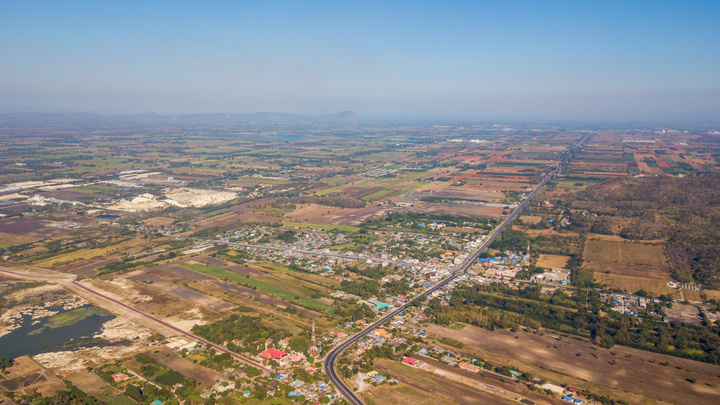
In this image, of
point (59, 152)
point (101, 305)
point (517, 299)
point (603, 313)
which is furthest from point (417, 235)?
point (59, 152)

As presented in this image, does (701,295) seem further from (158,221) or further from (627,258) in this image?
(158,221)

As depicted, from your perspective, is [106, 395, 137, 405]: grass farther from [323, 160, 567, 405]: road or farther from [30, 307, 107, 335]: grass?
[30, 307, 107, 335]: grass

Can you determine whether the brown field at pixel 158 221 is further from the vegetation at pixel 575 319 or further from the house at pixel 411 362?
the house at pixel 411 362

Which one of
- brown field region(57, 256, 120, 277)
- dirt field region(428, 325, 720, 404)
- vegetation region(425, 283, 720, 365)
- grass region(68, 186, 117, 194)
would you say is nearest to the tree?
dirt field region(428, 325, 720, 404)

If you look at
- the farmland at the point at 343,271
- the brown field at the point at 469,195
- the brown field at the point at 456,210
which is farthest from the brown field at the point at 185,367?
the brown field at the point at 469,195

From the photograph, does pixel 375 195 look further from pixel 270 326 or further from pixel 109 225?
pixel 270 326

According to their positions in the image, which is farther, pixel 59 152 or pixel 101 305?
pixel 59 152
